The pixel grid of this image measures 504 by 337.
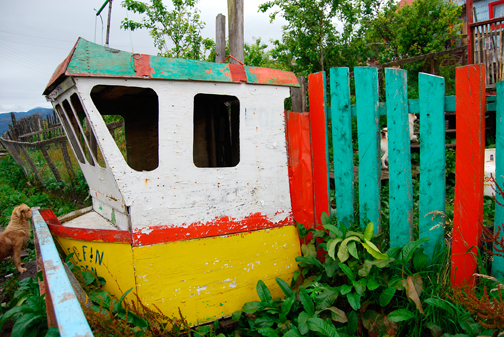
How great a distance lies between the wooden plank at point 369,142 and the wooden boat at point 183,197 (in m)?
0.62

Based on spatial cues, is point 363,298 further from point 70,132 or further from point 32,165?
point 32,165

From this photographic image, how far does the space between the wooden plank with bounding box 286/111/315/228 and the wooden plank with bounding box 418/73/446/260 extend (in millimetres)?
902

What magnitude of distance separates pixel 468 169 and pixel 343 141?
900 mm

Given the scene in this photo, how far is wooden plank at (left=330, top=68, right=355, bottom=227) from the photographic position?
8.76 feet

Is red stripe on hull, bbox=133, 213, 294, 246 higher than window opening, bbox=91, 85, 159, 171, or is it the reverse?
window opening, bbox=91, 85, 159, 171

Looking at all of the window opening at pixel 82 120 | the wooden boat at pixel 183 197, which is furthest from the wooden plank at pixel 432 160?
the window opening at pixel 82 120

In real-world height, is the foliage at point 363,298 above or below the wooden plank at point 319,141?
below

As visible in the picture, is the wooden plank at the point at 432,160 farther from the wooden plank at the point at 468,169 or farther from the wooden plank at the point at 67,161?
the wooden plank at the point at 67,161

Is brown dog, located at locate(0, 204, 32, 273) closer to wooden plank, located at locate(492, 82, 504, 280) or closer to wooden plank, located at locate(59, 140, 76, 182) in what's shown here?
wooden plank, located at locate(59, 140, 76, 182)

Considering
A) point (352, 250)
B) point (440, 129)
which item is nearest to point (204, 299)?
point (352, 250)

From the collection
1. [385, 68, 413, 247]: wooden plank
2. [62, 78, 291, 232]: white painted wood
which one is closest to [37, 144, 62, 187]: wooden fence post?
[62, 78, 291, 232]: white painted wood

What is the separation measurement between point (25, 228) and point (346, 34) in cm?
1131

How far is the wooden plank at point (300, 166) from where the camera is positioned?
284cm

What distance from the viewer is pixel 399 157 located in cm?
246
